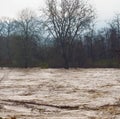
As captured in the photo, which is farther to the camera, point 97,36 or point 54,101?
point 97,36

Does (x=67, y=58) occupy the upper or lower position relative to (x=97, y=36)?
lower

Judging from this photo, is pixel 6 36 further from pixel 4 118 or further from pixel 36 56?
pixel 4 118

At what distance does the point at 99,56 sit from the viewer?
6431 centimetres

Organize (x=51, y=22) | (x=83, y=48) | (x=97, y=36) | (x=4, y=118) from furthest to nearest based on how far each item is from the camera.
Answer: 1. (x=97, y=36)
2. (x=83, y=48)
3. (x=51, y=22)
4. (x=4, y=118)

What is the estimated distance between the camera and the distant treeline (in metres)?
54.0

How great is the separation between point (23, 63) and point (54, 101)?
4468cm

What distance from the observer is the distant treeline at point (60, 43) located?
54031 millimetres

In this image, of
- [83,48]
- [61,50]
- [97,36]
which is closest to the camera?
[61,50]

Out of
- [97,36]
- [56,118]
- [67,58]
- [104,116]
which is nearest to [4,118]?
[56,118]

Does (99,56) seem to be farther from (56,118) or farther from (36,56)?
(56,118)

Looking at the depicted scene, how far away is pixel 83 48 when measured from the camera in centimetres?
6328

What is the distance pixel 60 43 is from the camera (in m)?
56.0

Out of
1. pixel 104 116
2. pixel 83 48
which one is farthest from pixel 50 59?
pixel 104 116

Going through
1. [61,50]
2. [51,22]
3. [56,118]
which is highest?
[51,22]
